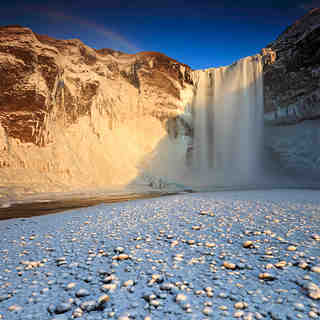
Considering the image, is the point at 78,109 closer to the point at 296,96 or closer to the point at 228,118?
the point at 228,118

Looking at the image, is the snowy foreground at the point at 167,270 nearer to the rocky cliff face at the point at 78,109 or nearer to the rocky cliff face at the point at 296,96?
the rocky cliff face at the point at 78,109

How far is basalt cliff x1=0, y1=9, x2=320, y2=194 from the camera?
12578 mm

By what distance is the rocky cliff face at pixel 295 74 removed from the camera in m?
19.1

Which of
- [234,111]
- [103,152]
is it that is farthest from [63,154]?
[234,111]

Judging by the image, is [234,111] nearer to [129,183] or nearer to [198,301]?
[129,183]

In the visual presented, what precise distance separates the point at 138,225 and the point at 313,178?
22.2 m

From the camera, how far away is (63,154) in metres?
14.0

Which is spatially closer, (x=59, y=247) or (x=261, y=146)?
(x=59, y=247)

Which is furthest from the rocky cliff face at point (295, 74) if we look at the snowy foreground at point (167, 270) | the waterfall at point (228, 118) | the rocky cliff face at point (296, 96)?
the snowy foreground at point (167, 270)

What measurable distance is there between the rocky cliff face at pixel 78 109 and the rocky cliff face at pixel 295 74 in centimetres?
978

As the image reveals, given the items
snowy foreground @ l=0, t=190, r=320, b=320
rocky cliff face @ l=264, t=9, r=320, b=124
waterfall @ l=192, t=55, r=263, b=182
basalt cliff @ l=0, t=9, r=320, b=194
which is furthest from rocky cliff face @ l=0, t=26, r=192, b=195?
snowy foreground @ l=0, t=190, r=320, b=320

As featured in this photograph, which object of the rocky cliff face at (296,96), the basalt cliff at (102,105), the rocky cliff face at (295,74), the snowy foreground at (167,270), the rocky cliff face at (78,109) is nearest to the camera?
the snowy foreground at (167,270)

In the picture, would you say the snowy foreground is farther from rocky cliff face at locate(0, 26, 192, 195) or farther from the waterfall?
A: the waterfall

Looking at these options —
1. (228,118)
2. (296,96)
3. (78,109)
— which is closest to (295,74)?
(296,96)
